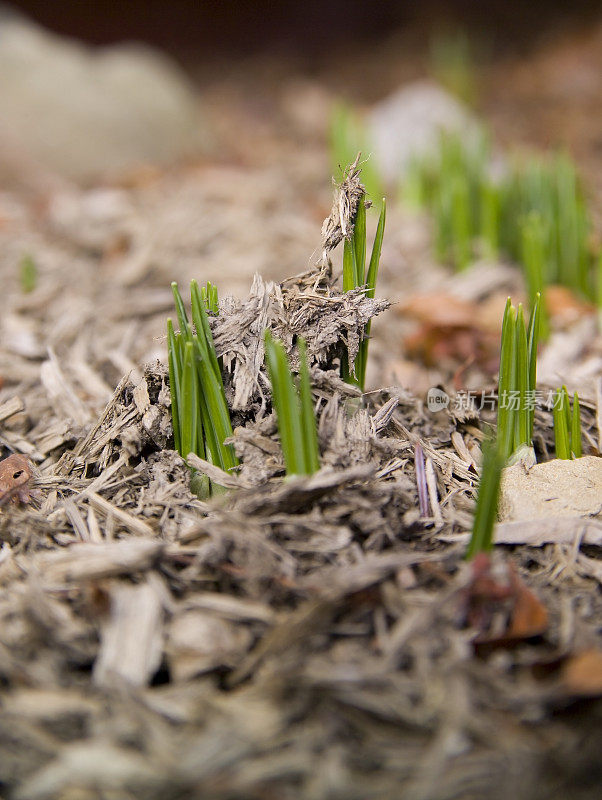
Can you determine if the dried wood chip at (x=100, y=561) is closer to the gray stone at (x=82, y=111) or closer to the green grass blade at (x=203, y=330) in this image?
the green grass blade at (x=203, y=330)

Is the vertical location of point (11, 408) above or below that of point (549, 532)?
above

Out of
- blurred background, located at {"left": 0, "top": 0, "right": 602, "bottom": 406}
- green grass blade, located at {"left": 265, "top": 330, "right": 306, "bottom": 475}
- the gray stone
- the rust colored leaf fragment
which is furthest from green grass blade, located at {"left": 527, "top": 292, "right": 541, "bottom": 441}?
the gray stone

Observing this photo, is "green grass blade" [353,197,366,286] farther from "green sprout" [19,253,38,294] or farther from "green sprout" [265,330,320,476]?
"green sprout" [19,253,38,294]

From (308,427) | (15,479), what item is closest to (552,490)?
(308,427)

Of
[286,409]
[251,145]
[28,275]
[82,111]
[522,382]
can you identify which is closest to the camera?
[286,409]

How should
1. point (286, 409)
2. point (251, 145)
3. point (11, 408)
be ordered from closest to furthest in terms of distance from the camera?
point (286, 409) < point (11, 408) < point (251, 145)

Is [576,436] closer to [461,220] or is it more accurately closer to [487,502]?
[487,502]

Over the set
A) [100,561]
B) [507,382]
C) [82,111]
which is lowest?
[100,561]
